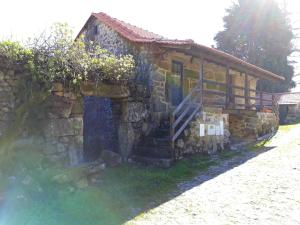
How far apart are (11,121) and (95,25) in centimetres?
785

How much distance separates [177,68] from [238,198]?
6.93 m

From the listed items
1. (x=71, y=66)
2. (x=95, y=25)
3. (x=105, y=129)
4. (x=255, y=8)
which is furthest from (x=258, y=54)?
(x=71, y=66)

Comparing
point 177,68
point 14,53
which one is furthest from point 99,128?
point 14,53

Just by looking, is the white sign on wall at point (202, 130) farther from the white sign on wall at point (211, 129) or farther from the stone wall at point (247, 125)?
the stone wall at point (247, 125)

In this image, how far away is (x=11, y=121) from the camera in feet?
21.1

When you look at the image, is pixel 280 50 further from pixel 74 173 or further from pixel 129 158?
pixel 74 173

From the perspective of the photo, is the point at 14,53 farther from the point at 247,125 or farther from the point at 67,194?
the point at 247,125

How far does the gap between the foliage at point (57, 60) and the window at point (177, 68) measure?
12.6 feet

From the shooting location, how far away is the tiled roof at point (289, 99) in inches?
1031

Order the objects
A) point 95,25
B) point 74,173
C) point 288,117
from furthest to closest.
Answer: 1. point 288,117
2. point 95,25
3. point 74,173

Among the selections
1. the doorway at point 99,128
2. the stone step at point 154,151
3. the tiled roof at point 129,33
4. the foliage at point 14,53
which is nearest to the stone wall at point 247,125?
the tiled roof at point 129,33

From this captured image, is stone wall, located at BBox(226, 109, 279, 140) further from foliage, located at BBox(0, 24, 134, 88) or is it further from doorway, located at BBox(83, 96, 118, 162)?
foliage, located at BBox(0, 24, 134, 88)

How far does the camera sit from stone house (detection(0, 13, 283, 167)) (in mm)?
7491

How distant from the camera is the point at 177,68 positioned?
1195cm
